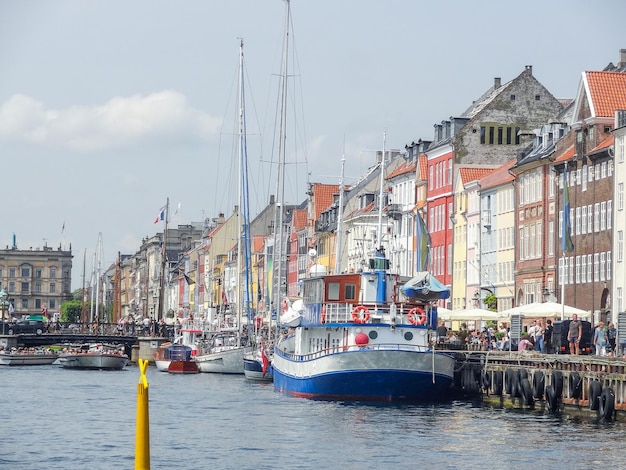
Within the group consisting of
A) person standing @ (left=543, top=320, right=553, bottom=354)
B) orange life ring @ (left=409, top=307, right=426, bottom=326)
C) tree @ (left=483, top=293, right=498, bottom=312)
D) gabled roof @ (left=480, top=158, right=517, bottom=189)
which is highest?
gabled roof @ (left=480, top=158, right=517, bottom=189)

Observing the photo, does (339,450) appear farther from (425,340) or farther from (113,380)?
(113,380)

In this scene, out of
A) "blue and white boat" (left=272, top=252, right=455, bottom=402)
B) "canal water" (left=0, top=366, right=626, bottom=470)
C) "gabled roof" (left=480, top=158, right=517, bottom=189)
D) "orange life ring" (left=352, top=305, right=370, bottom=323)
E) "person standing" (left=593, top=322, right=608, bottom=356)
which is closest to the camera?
"canal water" (left=0, top=366, right=626, bottom=470)

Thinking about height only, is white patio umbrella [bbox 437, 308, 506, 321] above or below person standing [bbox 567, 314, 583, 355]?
above

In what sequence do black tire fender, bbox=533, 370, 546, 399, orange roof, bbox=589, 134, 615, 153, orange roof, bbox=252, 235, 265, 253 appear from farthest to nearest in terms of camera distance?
1. orange roof, bbox=252, 235, 265, 253
2. orange roof, bbox=589, 134, 615, 153
3. black tire fender, bbox=533, 370, 546, 399

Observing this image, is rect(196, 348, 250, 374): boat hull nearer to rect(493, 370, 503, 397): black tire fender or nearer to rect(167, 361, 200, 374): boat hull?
rect(167, 361, 200, 374): boat hull

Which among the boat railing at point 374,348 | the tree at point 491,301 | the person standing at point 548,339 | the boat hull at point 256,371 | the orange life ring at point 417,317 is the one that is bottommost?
the boat hull at point 256,371

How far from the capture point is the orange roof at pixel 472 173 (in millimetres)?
117000

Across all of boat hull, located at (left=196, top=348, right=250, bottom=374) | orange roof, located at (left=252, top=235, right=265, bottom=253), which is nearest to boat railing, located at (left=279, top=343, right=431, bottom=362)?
boat hull, located at (left=196, top=348, right=250, bottom=374)

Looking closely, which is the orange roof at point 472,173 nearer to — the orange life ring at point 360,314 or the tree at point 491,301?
the tree at point 491,301

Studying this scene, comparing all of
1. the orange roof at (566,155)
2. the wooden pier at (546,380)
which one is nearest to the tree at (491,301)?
the orange roof at (566,155)

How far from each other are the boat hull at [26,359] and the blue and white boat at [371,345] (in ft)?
197

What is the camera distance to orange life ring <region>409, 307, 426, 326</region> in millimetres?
66125

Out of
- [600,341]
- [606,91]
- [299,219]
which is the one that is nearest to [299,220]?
[299,219]

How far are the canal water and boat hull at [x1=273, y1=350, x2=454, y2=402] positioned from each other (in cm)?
83
